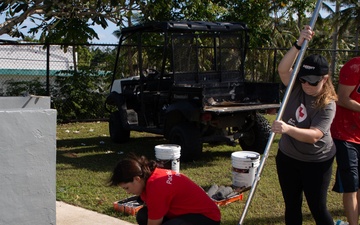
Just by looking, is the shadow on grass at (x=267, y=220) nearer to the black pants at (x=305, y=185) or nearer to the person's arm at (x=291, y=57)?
the black pants at (x=305, y=185)

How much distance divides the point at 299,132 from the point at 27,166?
2065 mm

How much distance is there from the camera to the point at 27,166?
3797 millimetres

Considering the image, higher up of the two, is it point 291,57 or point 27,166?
point 291,57

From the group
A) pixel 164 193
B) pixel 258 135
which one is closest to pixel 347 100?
pixel 164 193

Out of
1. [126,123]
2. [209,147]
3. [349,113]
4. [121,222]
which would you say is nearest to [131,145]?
[126,123]

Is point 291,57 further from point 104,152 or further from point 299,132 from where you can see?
point 104,152

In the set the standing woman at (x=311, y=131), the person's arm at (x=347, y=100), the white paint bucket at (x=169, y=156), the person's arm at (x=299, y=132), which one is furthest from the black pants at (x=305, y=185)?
the white paint bucket at (x=169, y=156)

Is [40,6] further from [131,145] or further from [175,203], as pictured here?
[175,203]

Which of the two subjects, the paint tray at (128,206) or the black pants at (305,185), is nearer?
the black pants at (305,185)

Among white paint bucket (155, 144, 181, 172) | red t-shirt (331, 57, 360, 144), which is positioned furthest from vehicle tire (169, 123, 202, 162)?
red t-shirt (331, 57, 360, 144)

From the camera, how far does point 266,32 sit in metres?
14.8

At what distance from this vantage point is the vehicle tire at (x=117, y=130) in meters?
9.93

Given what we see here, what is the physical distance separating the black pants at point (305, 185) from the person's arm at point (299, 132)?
0.87ft

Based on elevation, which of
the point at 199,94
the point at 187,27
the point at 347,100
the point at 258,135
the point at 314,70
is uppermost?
the point at 187,27
